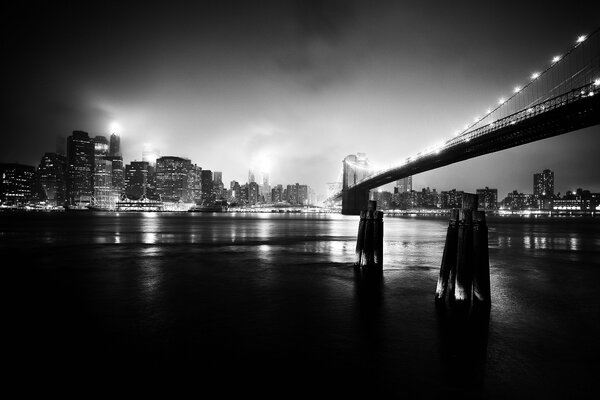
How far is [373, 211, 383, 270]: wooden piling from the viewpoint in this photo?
11867 mm

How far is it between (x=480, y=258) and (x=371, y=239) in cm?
551

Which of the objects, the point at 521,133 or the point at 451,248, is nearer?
the point at 451,248

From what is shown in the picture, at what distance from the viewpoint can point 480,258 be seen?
23.7 ft

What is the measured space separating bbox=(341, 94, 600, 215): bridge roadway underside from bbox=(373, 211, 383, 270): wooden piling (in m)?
28.9

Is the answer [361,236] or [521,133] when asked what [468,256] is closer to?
[361,236]

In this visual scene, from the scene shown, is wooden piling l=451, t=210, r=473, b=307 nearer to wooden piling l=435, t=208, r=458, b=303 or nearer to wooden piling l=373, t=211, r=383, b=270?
wooden piling l=435, t=208, r=458, b=303

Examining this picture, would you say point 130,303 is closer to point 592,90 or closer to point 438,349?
point 438,349

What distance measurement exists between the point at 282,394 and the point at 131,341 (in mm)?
3022

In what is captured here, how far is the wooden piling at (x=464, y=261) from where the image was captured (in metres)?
7.27

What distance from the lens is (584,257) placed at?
18578 mm

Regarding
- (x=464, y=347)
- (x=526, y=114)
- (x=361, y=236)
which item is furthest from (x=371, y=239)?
(x=526, y=114)

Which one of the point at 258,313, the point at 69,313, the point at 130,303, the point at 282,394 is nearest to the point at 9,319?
the point at 69,313

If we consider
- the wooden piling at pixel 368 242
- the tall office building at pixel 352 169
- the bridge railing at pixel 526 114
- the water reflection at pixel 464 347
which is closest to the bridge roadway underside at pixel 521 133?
the bridge railing at pixel 526 114

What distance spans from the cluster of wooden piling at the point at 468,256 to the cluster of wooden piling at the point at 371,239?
13.6ft
